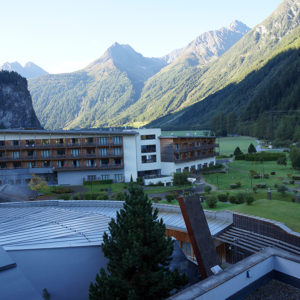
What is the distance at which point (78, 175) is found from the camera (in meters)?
61.3

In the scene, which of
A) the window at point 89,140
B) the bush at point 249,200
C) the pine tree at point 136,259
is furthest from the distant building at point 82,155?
the pine tree at point 136,259

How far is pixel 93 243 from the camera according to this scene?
17.1 m

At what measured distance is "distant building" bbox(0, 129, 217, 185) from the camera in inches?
2355

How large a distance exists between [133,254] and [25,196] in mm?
37717

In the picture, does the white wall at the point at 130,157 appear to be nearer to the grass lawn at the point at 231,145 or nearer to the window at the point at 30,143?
the window at the point at 30,143

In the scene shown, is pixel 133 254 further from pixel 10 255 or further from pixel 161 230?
pixel 10 255

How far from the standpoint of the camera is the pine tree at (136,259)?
12.4 m

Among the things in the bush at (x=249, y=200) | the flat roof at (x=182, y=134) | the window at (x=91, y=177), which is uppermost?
the flat roof at (x=182, y=134)

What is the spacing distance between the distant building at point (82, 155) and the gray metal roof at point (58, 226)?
1318 inches

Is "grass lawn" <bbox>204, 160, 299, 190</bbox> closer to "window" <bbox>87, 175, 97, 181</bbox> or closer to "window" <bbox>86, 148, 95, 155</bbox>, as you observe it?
"window" <bbox>87, 175, 97, 181</bbox>

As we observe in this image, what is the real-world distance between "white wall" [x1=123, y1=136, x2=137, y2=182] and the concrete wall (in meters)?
1.28

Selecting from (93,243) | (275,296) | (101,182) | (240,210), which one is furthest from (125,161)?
(275,296)

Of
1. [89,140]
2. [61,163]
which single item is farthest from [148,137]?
[61,163]

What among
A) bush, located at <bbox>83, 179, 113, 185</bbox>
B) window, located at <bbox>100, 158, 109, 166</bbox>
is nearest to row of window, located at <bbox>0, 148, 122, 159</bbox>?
window, located at <bbox>100, 158, 109, 166</bbox>
